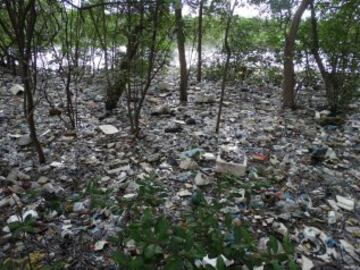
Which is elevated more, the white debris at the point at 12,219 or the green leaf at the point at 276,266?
the green leaf at the point at 276,266

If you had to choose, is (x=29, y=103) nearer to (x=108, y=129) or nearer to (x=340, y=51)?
(x=108, y=129)

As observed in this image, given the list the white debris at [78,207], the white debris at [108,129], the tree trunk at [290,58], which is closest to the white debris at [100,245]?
the white debris at [78,207]

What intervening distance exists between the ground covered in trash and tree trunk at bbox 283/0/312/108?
204mm

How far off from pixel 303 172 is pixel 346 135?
49.9 inches

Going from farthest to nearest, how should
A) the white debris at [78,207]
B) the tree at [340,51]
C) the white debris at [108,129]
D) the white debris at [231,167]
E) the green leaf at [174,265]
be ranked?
the tree at [340,51] → the white debris at [108,129] → the white debris at [231,167] → the white debris at [78,207] → the green leaf at [174,265]

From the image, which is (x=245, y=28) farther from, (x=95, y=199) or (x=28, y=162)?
(x=95, y=199)

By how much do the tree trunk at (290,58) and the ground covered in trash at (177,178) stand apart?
204mm

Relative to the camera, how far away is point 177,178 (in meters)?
2.69

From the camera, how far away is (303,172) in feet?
9.62

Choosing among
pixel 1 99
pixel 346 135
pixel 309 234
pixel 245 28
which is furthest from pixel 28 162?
pixel 346 135

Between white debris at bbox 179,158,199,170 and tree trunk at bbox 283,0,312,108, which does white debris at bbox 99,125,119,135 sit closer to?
white debris at bbox 179,158,199,170

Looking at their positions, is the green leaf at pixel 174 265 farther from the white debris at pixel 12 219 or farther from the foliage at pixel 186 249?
the white debris at pixel 12 219

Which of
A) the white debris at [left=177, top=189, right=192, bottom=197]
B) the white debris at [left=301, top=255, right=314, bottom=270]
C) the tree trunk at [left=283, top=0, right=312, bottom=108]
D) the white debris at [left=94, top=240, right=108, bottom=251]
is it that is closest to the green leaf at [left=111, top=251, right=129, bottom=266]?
the white debris at [left=94, top=240, right=108, bottom=251]

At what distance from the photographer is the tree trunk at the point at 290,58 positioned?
425 cm
